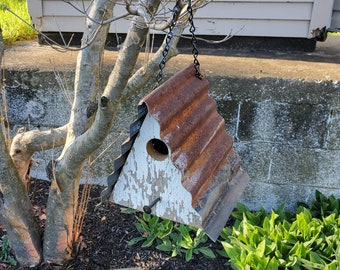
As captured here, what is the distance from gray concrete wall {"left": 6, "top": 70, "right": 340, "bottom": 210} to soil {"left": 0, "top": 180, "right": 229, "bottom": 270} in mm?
414

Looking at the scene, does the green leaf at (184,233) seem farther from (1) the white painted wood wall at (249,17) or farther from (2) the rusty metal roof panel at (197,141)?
(1) the white painted wood wall at (249,17)

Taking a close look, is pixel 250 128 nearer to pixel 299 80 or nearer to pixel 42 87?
pixel 299 80

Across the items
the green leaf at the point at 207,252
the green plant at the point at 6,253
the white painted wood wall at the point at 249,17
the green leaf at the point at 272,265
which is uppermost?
the white painted wood wall at the point at 249,17

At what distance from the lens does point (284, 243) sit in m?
2.45

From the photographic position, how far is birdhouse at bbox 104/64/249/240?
147cm

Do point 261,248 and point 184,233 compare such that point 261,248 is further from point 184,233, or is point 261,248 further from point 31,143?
point 31,143

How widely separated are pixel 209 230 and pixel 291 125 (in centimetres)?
150

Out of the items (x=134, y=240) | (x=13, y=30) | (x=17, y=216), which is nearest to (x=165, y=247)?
(x=134, y=240)

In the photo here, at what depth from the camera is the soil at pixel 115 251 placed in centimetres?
251

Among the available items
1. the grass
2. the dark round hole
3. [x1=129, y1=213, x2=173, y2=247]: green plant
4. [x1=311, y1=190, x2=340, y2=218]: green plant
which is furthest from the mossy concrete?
the dark round hole

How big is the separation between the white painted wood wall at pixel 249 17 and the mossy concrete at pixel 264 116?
443 mm

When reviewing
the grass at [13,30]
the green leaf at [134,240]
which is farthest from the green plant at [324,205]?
the grass at [13,30]

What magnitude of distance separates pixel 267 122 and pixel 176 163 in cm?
154

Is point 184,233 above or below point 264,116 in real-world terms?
below
